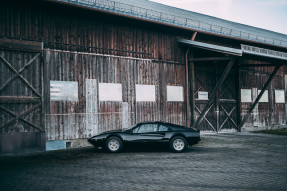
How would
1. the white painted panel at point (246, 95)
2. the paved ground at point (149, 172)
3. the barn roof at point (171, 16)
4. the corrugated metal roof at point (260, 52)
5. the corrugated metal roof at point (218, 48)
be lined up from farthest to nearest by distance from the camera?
the white painted panel at point (246, 95) → the corrugated metal roof at point (260, 52) → the corrugated metal roof at point (218, 48) → the barn roof at point (171, 16) → the paved ground at point (149, 172)

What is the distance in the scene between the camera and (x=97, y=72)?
14250 mm

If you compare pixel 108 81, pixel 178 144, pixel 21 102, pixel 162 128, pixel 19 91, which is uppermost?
pixel 108 81

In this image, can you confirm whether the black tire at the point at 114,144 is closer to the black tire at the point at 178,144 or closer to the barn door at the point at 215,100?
the black tire at the point at 178,144

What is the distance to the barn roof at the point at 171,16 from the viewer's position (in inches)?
588

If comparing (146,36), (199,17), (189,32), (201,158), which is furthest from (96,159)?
(199,17)

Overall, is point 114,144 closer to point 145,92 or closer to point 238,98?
point 145,92

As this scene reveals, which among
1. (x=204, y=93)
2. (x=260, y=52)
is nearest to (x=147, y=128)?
(x=204, y=93)

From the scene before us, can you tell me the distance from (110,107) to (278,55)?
40.1ft

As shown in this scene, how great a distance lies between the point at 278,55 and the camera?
18703 millimetres

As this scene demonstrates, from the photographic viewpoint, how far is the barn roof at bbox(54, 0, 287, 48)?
49.0ft

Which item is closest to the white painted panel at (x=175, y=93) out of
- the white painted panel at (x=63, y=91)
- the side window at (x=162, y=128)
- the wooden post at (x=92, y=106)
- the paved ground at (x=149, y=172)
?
the wooden post at (x=92, y=106)

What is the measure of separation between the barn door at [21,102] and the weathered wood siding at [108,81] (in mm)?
494

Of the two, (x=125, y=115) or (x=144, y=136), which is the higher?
(x=125, y=115)

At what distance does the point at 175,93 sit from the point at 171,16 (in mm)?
5628
